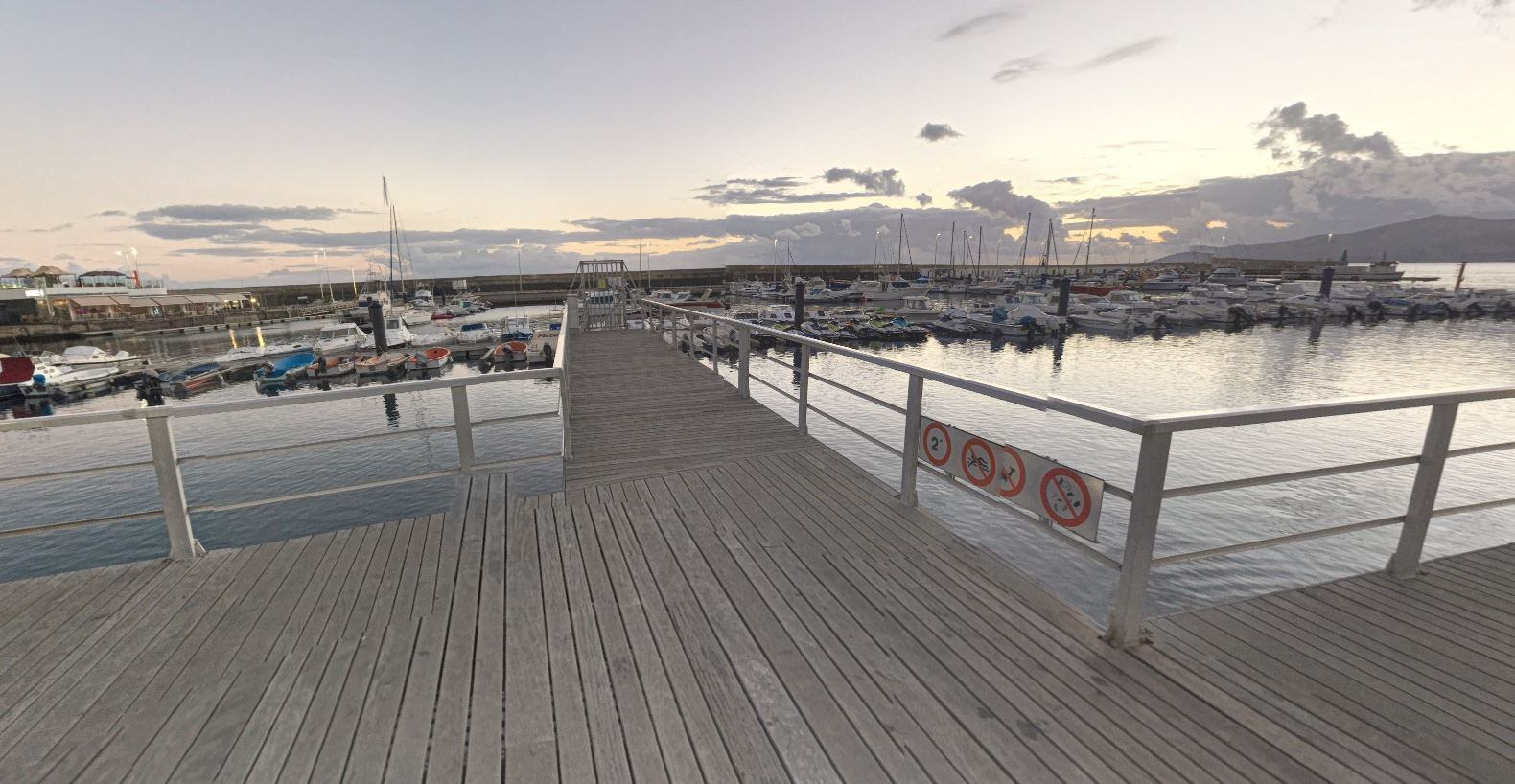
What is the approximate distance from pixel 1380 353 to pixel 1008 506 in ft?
159

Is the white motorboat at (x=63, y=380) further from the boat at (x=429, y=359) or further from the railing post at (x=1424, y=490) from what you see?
the railing post at (x=1424, y=490)

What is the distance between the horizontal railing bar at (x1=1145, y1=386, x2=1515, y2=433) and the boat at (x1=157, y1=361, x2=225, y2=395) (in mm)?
42559

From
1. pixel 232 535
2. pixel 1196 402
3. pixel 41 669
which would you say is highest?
pixel 41 669

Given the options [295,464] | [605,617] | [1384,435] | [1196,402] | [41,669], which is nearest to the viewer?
[41,669]

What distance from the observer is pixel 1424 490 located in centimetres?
342

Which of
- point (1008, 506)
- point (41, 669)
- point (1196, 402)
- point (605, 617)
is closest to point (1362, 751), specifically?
point (1008, 506)

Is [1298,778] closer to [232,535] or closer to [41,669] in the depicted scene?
[41,669]

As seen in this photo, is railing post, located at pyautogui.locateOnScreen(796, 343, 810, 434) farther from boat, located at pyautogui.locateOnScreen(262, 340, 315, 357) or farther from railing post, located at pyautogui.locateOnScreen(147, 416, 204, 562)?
boat, located at pyautogui.locateOnScreen(262, 340, 315, 357)

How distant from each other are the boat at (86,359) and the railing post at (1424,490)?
48723mm

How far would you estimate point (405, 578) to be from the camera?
3611 mm

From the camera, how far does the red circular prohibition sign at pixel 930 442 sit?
160 inches

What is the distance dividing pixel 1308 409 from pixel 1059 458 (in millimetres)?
15361

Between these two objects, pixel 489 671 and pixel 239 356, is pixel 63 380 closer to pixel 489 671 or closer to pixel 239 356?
pixel 239 356

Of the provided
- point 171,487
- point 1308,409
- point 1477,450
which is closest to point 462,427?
point 171,487
